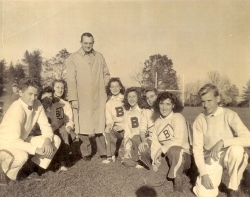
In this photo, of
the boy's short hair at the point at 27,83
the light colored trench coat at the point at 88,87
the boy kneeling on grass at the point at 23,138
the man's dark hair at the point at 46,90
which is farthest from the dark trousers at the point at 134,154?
the boy's short hair at the point at 27,83

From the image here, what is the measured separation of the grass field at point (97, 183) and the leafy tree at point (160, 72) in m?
0.52

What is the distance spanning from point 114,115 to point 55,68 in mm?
1012

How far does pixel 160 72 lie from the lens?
350cm

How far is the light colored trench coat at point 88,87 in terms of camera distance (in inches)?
134

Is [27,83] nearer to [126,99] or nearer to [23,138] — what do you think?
[23,138]

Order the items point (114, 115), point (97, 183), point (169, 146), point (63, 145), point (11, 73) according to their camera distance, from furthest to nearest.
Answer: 1. point (114, 115)
2. point (11, 73)
3. point (63, 145)
4. point (97, 183)
5. point (169, 146)

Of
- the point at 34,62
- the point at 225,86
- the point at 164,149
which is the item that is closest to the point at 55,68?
the point at 34,62

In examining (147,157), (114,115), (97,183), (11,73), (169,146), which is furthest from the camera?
(114,115)

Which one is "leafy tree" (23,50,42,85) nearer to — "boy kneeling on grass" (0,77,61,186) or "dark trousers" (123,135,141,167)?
"boy kneeling on grass" (0,77,61,186)

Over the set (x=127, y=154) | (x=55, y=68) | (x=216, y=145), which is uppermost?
(x=55, y=68)

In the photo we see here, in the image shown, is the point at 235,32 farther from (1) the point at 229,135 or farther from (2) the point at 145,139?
(2) the point at 145,139

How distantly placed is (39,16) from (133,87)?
1435 mm

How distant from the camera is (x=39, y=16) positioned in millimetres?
3191

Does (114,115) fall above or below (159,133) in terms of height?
above
